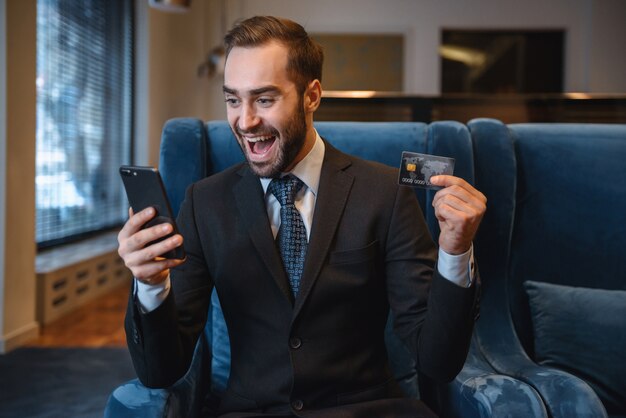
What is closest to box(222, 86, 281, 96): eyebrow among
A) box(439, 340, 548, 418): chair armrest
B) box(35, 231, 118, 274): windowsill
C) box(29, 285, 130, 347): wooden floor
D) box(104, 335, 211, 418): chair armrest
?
box(104, 335, 211, 418): chair armrest

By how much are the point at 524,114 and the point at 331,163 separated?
4.05 m

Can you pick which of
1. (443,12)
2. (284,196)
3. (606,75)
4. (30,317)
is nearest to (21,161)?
(30,317)

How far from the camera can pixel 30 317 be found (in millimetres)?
3615

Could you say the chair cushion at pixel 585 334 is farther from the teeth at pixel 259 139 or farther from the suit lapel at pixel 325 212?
the teeth at pixel 259 139

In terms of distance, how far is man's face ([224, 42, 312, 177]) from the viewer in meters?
1.31

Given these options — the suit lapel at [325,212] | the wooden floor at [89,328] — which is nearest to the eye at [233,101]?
the suit lapel at [325,212]

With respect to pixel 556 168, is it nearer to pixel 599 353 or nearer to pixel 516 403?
pixel 599 353

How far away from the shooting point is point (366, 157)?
175cm

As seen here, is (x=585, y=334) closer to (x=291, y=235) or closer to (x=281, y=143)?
(x=291, y=235)

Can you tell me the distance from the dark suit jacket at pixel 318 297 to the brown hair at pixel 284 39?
0.64ft

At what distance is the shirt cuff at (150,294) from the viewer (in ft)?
3.92

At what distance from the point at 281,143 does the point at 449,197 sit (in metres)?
0.37

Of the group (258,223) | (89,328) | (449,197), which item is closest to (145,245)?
(258,223)

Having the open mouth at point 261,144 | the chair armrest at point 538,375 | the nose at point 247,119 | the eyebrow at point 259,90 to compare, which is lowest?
the chair armrest at point 538,375
